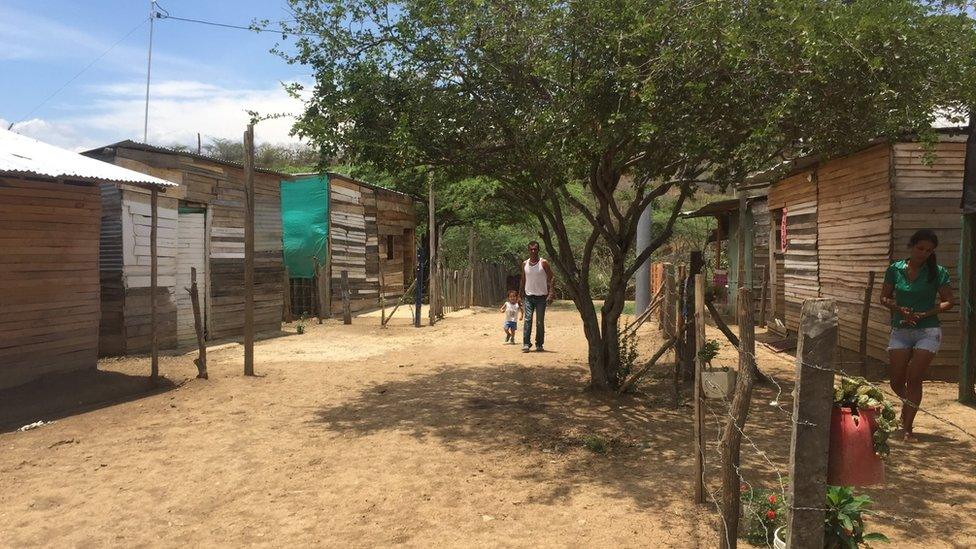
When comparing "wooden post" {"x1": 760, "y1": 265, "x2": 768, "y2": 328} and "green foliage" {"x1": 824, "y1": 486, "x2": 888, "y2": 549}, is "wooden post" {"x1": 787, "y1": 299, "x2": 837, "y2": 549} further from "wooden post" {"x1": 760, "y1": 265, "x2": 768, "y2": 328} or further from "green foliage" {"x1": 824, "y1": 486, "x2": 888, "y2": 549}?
"wooden post" {"x1": 760, "y1": 265, "x2": 768, "y2": 328}

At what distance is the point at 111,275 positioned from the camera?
10.5 m

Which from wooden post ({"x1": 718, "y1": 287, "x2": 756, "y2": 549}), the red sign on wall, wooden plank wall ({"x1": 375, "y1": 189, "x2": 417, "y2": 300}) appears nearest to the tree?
wooden post ({"x1": 718, "y1": 287, "x2": 756, "y2": 549})

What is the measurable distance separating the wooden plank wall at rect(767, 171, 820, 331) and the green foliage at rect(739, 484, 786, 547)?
26.2 ft

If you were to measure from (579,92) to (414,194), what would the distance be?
56.0ft

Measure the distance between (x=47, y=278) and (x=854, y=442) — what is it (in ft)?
28.9

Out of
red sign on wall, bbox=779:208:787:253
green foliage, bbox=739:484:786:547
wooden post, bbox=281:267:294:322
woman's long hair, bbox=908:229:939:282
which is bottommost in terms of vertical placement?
green foliage, bbox=739:484:786:547

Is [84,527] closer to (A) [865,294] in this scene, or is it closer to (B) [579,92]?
(B) [579,92]

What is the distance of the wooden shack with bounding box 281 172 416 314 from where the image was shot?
56.3ft

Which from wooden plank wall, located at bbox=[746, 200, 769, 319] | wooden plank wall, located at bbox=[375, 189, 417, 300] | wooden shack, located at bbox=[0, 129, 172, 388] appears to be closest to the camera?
wooden shack, located at bbox=[0, 129, 172, 388]

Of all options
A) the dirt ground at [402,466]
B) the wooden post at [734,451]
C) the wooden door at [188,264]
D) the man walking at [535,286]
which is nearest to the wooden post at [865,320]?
the dirt ground at [402,466]

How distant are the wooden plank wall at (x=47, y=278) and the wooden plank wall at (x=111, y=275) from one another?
63.9 inches

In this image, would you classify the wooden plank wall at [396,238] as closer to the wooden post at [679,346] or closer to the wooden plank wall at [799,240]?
the wooden plank wall at [799,240]

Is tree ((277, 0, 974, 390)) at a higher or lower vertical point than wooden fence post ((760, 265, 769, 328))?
higher

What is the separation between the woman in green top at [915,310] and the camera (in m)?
5.52
